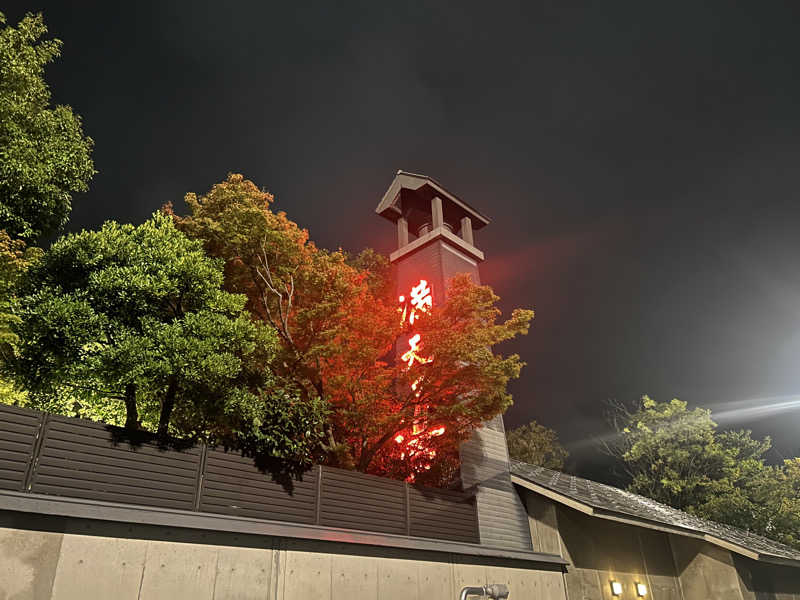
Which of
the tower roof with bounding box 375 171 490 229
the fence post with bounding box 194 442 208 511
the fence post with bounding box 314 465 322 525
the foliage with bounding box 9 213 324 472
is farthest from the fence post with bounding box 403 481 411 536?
the tower roof with bounding box 375 171 490 229

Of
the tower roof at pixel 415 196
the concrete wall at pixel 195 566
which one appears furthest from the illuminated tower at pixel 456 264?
Result: the concrete wall at pixel 195 566

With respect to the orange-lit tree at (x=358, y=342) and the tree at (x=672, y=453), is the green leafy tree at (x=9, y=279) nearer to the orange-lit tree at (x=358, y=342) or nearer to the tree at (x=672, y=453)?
the orange-lit tree at (x=358, y=342)

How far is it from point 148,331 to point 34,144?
4.39m

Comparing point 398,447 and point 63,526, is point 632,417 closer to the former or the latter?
point 398,447

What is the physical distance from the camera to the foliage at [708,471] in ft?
86.7

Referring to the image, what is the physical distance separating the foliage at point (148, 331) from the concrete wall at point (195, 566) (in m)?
2.00

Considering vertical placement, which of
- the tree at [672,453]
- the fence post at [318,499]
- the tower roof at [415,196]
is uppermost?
the tower roof at [415,196]

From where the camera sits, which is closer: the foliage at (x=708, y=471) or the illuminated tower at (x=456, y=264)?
the illuminated tower at (x=456, y=264)

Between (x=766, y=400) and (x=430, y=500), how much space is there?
1327 inches

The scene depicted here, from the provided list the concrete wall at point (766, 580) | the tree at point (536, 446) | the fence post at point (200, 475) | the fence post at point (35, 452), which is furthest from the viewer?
the tree at point (536, 446)

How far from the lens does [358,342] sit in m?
12.5

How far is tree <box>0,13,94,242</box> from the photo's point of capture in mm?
9977

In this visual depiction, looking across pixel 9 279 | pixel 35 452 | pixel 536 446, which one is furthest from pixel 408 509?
pixel 536 446

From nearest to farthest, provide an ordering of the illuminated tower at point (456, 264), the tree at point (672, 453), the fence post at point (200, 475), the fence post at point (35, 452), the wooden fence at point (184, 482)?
the fence post at point (35, 452)
the wooden fence at point (184, 482)
the fence post at point (200, 475)
the illuminated tower at point (456, 264)
the tree at point (672, 453)
